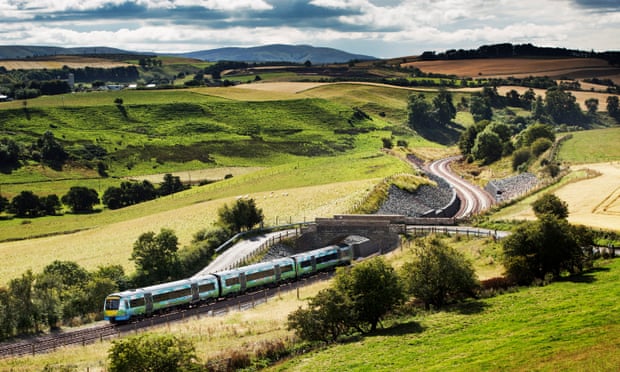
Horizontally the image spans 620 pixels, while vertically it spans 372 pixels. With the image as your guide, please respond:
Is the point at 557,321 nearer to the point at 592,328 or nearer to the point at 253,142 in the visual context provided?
the point at 592,328

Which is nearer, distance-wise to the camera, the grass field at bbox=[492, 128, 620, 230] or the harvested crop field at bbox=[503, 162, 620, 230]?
the harvested crop field at bbox=[503, 162, 620, 230]

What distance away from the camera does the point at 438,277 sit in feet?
173

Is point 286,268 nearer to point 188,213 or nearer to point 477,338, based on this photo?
point 477,338

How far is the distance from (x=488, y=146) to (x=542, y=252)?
111354mm

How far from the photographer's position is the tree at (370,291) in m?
49.4

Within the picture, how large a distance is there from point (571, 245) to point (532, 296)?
7.83 meters

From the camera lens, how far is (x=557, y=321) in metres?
41.7

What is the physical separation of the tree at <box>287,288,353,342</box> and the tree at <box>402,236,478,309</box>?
21.0ft

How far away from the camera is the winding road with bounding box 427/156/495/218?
114m

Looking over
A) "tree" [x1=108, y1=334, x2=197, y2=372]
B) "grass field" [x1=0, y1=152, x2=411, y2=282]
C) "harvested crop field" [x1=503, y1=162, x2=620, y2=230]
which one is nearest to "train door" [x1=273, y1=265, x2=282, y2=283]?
"grass field" [x1=0, y1=152, x2=411, y2=282]

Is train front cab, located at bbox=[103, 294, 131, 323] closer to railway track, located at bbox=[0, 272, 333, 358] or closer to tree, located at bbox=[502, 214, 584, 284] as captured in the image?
railway track, located at bbox=[0, 272, 333, 358]

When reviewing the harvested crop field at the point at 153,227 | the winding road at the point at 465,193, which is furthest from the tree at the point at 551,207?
the harvested crop field at the point at 153,227

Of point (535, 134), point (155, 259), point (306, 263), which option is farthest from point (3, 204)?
point (535, 134)

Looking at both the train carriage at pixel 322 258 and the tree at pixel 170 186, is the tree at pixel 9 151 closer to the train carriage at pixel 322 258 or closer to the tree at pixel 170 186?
the tree at pixel 170 186
